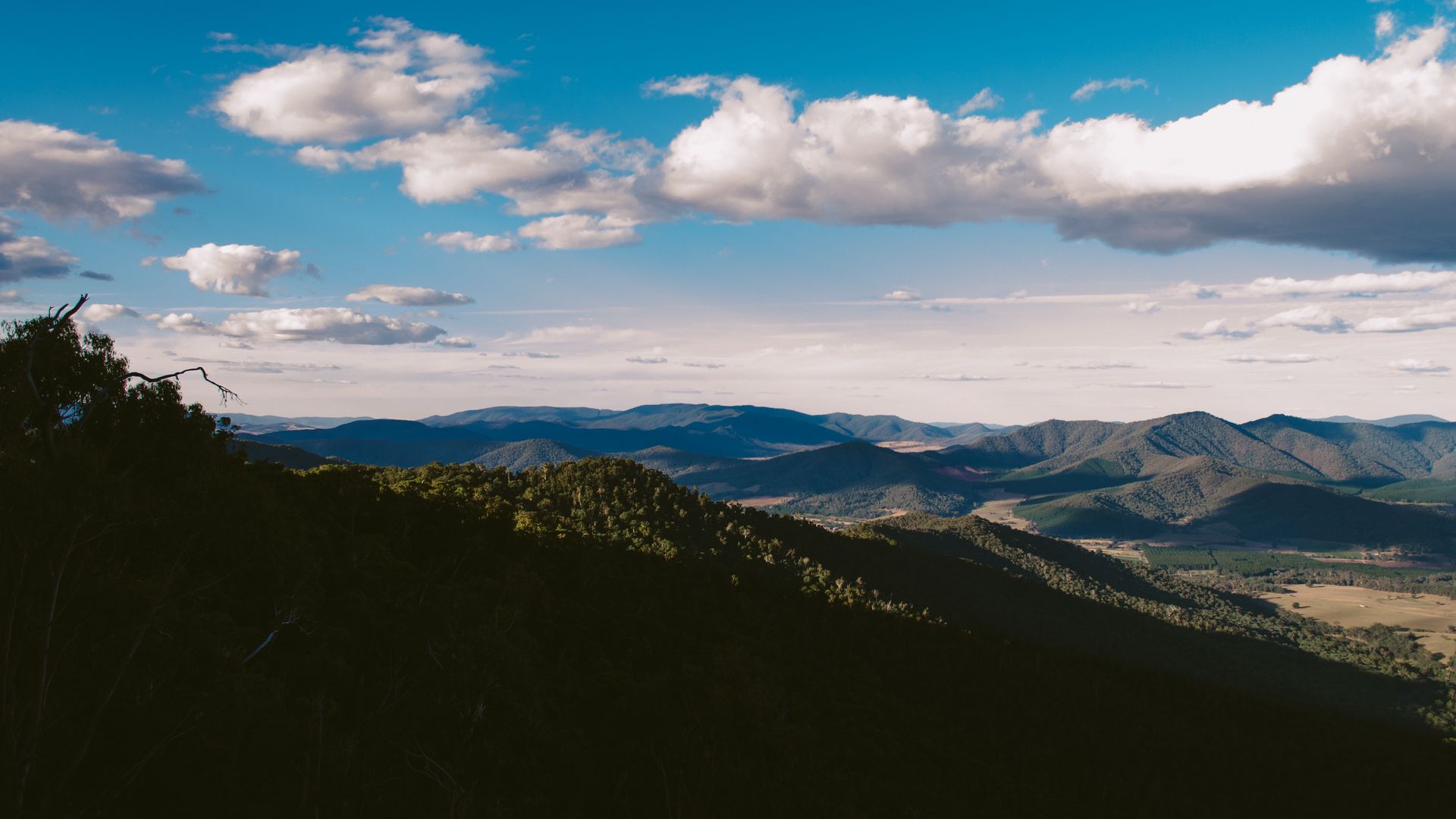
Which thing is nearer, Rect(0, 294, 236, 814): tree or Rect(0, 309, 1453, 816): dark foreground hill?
Rect(0, 294, 236, 814): tree

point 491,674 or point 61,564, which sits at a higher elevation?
point 61,564

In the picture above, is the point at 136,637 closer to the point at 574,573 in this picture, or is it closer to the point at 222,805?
the point at 222,805

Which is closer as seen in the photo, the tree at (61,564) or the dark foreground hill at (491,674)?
the tree at (61,564)

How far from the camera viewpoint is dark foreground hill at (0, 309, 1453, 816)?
25172 millimetres

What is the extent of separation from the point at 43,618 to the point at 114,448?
26.9 feet

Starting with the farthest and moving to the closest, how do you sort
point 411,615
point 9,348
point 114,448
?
point 411,615, point 114,448, point 9,348

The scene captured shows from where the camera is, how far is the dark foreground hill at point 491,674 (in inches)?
991

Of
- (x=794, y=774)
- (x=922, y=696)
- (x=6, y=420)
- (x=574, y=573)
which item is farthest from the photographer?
(x=922, y=696)

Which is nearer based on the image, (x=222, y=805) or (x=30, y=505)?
(x=30, y=505)

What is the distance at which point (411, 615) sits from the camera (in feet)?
141

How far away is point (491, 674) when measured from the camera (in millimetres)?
38375

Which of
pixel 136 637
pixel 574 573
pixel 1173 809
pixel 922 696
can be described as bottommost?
pixel 1173 809

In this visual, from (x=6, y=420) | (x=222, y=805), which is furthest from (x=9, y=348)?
(x=222, y=805)

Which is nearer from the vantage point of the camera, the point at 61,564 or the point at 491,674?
the point at 61,564
